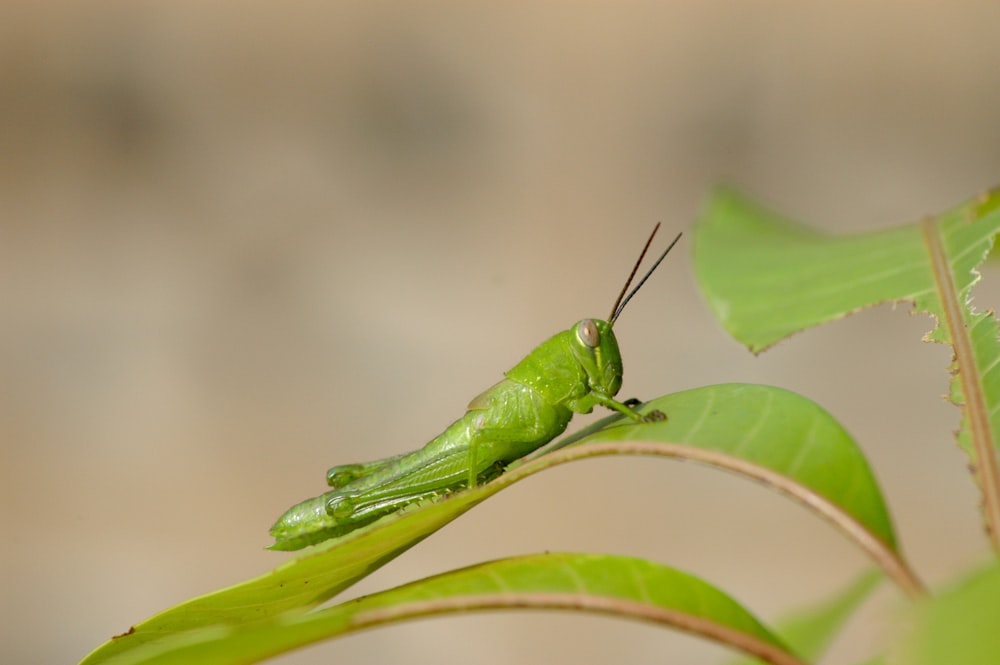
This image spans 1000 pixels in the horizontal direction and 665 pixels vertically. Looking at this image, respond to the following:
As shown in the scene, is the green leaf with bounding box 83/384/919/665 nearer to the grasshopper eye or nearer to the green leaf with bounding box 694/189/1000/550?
the green leaf with bounding box 694/189/1000/550

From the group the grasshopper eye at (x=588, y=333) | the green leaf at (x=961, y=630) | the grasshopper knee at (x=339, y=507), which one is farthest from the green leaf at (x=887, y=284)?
the grasshopper knee at (x=339, y=507)

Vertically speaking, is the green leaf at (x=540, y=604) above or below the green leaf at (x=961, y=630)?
above

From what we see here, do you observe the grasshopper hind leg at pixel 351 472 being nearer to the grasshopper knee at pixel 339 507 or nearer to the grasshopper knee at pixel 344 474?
the grasshopper knee at pixel 344 474

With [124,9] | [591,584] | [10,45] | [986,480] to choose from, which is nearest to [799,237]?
[986,480]

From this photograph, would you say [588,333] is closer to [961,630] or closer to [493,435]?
[493,435]

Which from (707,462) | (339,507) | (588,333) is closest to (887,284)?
(707,462)
